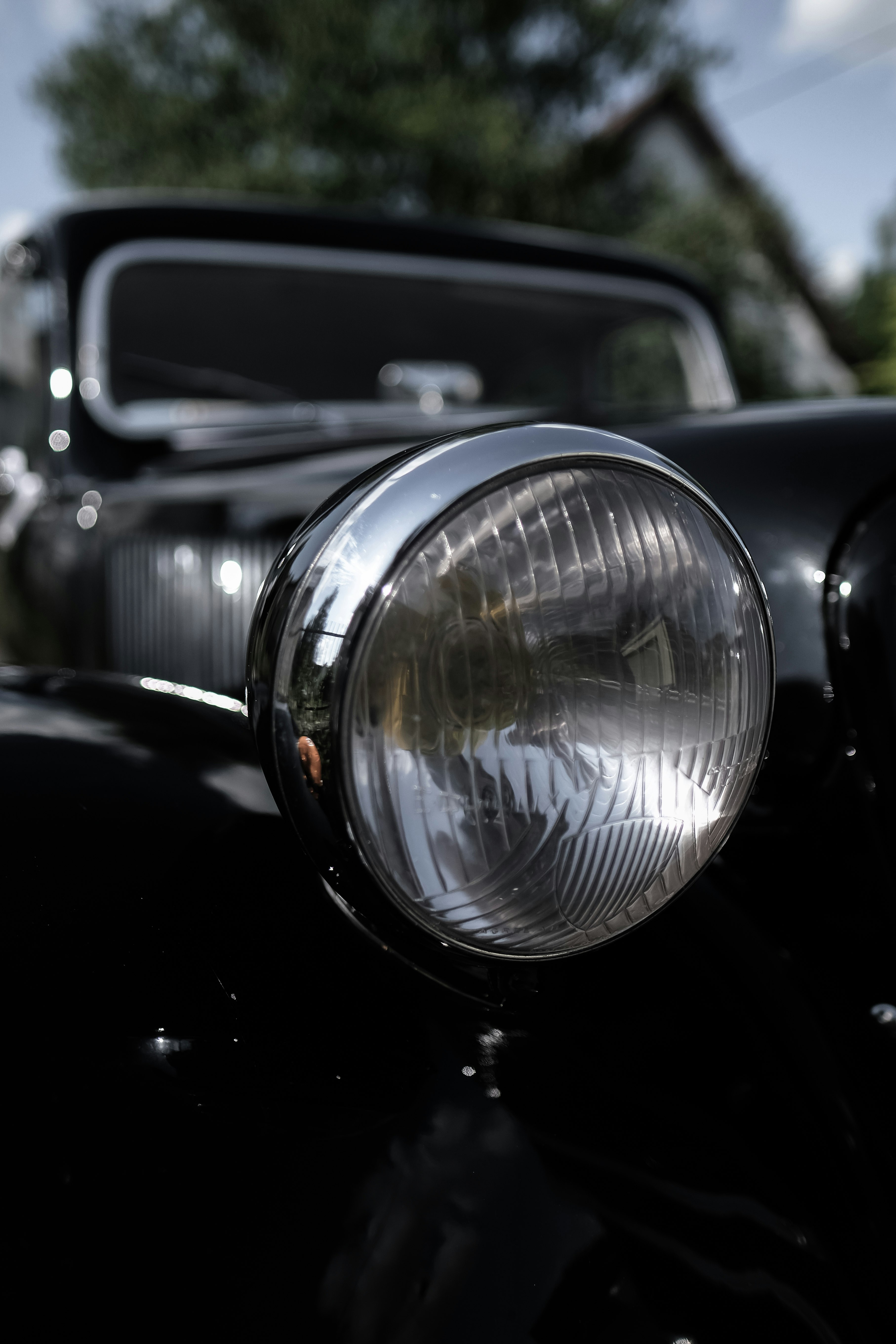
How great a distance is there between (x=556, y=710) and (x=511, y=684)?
31mm

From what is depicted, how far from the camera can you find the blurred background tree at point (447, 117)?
14234 mm

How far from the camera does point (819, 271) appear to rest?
15.1m

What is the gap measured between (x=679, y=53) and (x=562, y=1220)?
18.5 meters

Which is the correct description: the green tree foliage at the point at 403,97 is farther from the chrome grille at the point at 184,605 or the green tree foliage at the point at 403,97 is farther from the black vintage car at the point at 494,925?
the black vintage car at the point at 494,925

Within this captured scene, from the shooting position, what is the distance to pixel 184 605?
1.33 metres

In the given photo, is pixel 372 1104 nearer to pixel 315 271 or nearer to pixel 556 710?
pixel 556 710

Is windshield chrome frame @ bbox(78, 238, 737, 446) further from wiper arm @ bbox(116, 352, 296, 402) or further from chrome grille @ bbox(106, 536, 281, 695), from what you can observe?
chrome grille @ bbox(106, 536, 281, 695)

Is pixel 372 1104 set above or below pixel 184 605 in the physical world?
below

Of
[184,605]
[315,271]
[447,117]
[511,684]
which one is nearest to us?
[511,684]

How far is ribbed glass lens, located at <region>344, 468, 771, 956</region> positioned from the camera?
0.54 metres

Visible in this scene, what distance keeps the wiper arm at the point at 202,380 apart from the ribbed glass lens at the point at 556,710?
1495 mm

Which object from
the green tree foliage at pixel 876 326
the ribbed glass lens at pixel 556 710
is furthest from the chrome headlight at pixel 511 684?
the green tree foliage at pixel 876 326

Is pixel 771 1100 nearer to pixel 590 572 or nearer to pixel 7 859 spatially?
pixel 590 572

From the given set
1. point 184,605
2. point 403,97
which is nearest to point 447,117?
point 403,97
